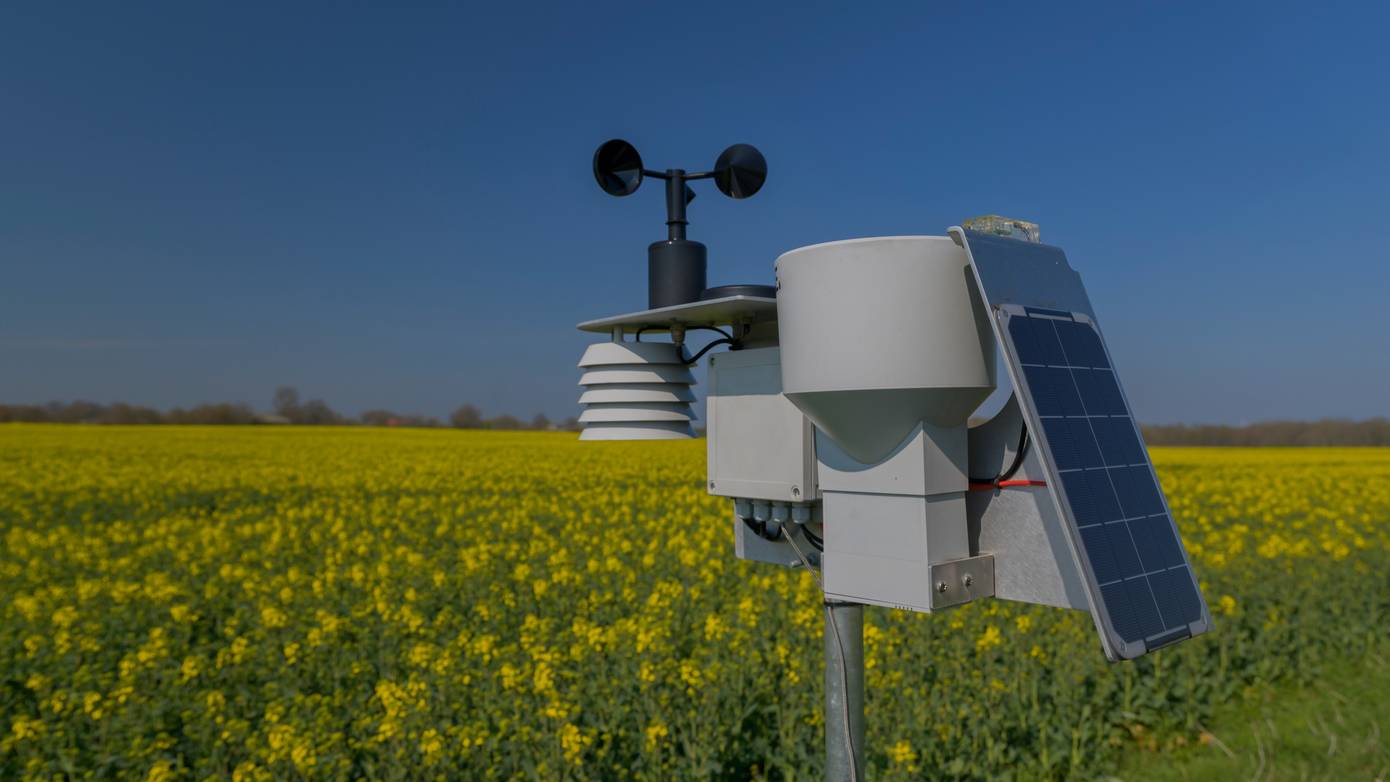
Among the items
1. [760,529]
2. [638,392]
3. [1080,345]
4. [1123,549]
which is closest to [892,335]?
[1080,345]

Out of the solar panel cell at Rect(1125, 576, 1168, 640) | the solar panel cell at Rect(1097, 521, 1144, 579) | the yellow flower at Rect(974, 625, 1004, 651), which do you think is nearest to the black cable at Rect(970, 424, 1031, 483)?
the solar panel cell at Rect(1097, 521, 1144, 579)

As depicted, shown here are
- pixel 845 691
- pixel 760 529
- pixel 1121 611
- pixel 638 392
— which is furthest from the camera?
pixel 638 392

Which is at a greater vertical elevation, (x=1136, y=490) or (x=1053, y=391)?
(x=1053, y=391)

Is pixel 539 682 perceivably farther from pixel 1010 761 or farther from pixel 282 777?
pixel 1010 761

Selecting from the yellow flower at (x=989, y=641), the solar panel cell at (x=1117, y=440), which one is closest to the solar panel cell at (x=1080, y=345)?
the solar panel cell at (x=1117, y=440)

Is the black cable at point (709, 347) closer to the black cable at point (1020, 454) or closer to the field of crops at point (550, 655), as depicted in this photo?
the black cable at point (1020, 454)

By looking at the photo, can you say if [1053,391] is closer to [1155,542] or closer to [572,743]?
[1155,542]

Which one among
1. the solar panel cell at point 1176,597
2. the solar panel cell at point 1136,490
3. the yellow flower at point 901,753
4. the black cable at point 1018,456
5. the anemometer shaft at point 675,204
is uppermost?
the anemometer shaft at point 675,204

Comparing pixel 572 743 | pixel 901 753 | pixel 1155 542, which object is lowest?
pixel 901 753

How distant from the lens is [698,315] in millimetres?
2551

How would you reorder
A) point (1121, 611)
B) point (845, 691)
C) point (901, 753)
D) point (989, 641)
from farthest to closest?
point (989, 641), point (901, 753), point (845, 691), point (1121, 611)

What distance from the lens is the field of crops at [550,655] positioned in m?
3.87

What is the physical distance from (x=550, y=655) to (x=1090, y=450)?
9.92 feet

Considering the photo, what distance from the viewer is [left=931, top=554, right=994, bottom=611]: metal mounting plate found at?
77.9 inches
